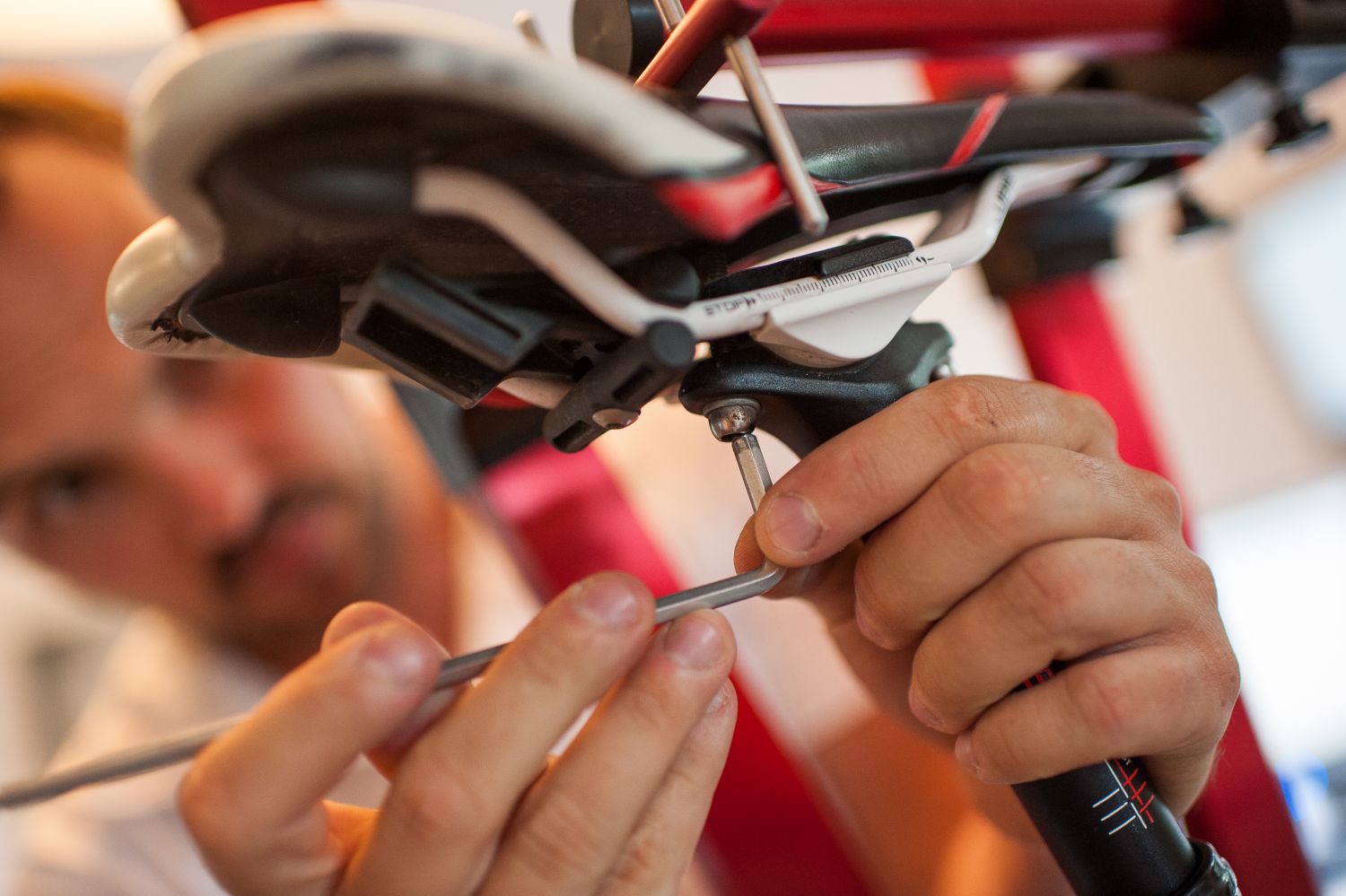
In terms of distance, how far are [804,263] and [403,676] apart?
210 millimetres

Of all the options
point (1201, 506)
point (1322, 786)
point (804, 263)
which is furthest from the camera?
point (1201, 506)

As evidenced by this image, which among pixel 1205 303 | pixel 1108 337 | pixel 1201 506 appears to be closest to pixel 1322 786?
pixel 1108 337

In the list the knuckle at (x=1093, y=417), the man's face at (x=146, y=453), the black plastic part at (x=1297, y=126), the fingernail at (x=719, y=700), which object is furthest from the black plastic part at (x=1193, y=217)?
the man's face at (x=146, y=453)

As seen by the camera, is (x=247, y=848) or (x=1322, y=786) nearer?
(x=247, y=848)

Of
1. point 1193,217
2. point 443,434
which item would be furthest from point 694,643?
point 1193,217

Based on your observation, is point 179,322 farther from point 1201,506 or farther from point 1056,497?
point 1201,506

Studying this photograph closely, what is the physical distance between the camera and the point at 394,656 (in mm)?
286

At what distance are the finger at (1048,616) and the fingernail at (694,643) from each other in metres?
0.10

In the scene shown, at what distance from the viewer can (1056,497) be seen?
0.32 meters

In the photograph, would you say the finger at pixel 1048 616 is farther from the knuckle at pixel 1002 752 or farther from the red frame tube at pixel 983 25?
the red frame tube at pixel 983 25

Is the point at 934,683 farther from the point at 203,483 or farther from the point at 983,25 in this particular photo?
the point at 203,483

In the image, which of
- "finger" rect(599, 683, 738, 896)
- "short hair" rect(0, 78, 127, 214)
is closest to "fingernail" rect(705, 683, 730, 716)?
"finger" rect(599, 683, 738, 896)

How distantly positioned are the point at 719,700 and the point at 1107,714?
0.50 feet

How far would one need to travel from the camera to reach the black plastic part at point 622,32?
32 centimetres
